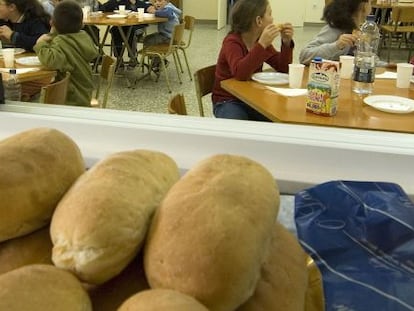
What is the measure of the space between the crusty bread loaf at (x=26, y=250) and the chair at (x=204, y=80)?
2.11m

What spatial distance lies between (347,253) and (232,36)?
2.27 meters

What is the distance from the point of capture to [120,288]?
1.39ft

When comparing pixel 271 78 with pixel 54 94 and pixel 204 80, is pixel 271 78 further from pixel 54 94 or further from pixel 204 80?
pixel 54 94

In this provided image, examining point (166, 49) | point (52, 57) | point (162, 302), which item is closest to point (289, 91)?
point (52, 57)

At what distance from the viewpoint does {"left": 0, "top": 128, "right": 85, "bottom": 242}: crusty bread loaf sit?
457 mm

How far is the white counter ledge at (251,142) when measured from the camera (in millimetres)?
669

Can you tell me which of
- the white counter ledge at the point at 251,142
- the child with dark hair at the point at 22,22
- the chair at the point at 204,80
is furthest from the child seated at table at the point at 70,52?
the white counter ledge at the point at 251,142

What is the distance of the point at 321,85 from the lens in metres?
1.74

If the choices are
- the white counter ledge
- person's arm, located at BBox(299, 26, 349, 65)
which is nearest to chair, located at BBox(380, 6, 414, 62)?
person's arm, located at BBox(299, 26, 349, 65)

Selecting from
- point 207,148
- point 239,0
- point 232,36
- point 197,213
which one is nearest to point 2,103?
point 207,148

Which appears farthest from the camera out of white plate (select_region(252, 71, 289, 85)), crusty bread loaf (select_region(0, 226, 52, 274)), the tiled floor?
the tiled floor

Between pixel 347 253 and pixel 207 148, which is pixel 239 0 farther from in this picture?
pixel 347 253

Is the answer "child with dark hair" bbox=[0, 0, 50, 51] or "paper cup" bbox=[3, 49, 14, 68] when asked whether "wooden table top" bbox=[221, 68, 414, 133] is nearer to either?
"paper cup" bbox=[3, 49, 14, 68]

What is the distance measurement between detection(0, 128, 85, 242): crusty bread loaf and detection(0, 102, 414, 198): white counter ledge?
186 millimetres
